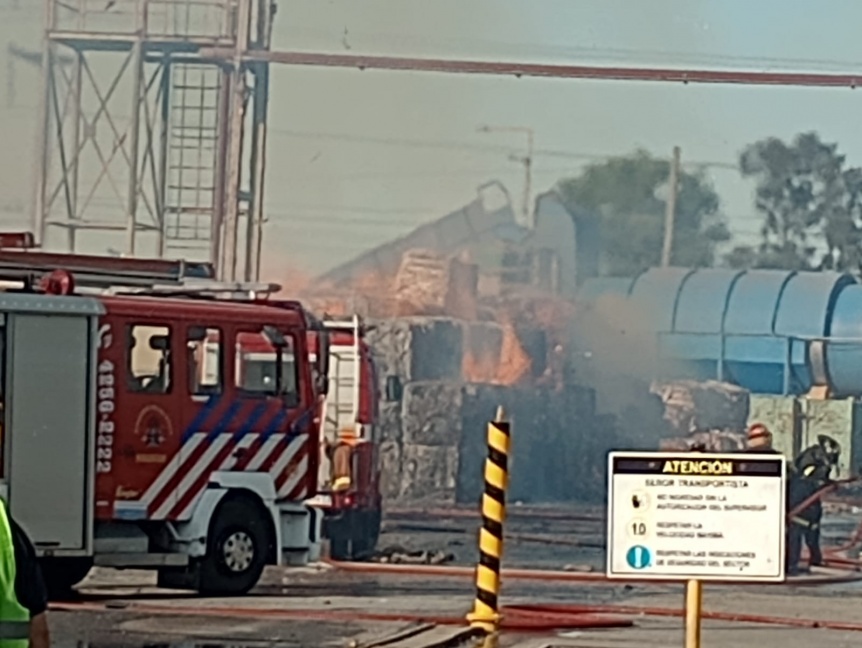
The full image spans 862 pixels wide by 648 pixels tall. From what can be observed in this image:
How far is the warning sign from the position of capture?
312 inches

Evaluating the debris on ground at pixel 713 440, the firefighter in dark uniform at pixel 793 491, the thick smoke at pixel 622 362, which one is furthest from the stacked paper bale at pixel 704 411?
the firefighter in dark uniform at pixel 793 491

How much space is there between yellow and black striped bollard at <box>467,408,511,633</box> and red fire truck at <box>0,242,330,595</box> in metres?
3.29

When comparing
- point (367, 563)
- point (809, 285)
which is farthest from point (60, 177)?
point (367, 563)

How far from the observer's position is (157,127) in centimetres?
2891

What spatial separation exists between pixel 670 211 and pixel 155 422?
19.2 metres

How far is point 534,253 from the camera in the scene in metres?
30.5

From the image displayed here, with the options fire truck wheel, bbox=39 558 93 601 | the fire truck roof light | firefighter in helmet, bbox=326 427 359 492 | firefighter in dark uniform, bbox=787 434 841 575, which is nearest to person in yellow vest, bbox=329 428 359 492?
firefighter in helmet, bbox=326 427 359 492

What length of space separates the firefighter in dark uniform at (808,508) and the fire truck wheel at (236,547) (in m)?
5.12

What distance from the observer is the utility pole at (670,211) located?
102ft

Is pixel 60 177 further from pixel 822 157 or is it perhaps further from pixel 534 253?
pixel 822 157

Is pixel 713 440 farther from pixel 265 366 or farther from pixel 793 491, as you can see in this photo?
pixel 265 366

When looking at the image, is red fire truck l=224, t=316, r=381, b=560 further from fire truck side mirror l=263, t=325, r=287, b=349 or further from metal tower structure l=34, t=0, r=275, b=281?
metal tower structure l=34, t=0, r=275, b=281

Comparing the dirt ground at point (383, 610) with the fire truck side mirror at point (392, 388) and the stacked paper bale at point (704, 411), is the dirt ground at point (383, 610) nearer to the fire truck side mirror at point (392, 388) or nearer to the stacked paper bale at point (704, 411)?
the fire truck side mirror at point (392, 388)

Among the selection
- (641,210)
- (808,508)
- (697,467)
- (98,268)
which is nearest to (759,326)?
(641,210)
